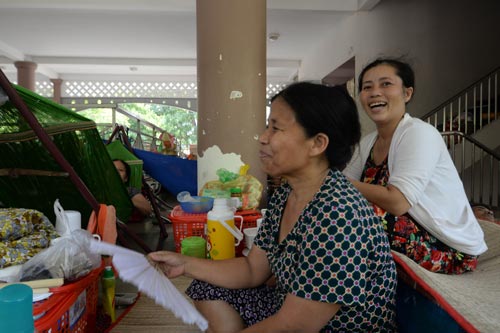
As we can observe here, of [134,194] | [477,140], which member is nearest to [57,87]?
[134,194]

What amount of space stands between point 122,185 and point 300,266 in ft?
5.50

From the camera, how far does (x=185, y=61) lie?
24.3ft

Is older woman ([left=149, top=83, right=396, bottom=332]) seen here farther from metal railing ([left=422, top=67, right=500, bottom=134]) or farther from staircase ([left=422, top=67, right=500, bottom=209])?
metal railing ([left=422, top=67, right=500, bottom=134])

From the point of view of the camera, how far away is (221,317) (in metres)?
0.97

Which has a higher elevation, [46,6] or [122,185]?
[46,6]

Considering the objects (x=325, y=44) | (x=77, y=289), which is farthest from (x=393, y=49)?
(x=77, y=289)

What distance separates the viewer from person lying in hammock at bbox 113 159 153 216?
263cm

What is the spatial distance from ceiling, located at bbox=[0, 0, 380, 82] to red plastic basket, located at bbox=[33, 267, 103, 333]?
158 inches

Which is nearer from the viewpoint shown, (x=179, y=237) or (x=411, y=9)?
(x=179, y=237)

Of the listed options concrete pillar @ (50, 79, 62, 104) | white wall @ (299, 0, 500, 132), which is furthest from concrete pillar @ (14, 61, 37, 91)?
white wall @ (299, 0, 500, 132)

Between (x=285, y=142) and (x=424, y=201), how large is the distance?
20.9 inches

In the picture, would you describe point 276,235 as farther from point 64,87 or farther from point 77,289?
point 64,87

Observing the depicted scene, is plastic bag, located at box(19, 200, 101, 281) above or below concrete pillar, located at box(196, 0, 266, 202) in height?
below

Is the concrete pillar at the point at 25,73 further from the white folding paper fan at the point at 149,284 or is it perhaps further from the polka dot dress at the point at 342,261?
the polka dot dress at the point at 342,261
